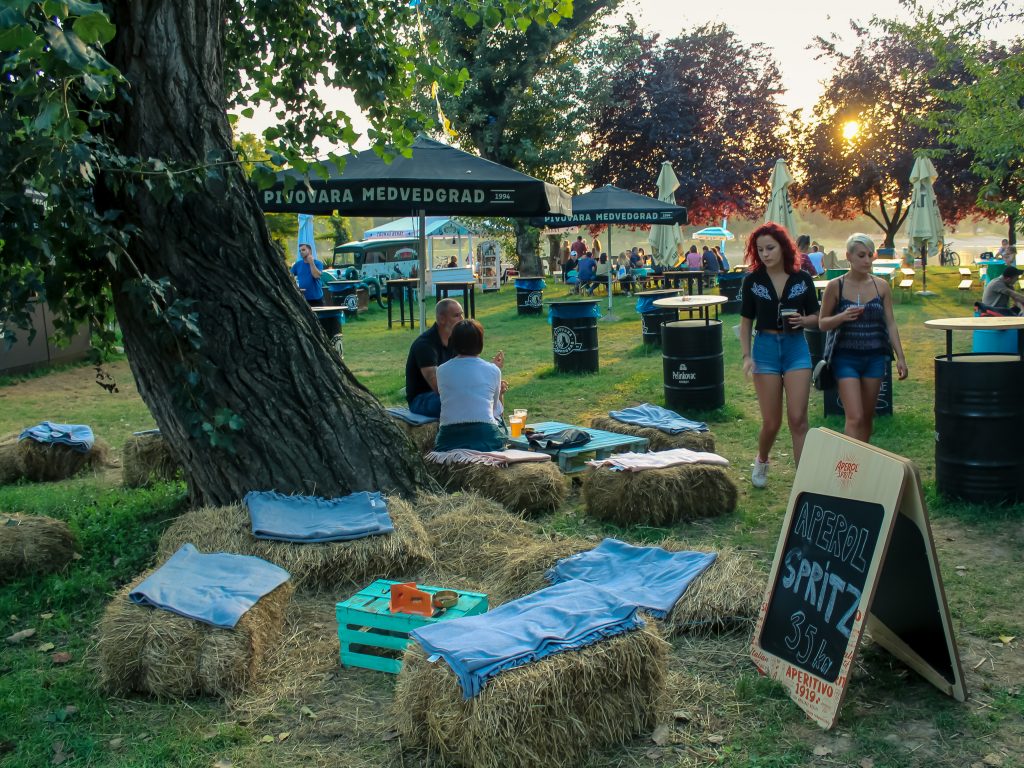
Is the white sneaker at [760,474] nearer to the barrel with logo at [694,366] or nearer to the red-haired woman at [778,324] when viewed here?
the red-haired woman at [778,324]

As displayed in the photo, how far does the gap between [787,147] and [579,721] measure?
130 ft

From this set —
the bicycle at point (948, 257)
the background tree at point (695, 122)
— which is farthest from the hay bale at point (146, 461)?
the bicycle at point (948, 257)

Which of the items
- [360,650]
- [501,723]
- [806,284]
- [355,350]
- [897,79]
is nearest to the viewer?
[501,723]

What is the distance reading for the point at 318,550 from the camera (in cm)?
497

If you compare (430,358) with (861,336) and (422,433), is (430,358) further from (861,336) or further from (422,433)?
(861,336)

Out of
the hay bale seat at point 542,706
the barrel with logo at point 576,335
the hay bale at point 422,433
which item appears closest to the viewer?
the hay bale seat at point 542,706

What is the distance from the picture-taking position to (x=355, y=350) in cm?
1680

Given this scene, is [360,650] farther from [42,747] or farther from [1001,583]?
[1001,583]

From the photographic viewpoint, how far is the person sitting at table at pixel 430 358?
7.43 m

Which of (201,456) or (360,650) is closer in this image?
(360,650)

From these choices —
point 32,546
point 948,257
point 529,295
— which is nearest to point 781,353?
point 32,546

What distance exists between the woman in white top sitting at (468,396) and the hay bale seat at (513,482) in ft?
0.82

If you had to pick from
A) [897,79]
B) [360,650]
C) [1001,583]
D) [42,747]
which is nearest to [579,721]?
[360,650]

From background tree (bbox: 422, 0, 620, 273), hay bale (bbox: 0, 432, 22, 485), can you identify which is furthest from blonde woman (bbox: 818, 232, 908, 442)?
background tree (bbox: 422, 0, 620, 273)
